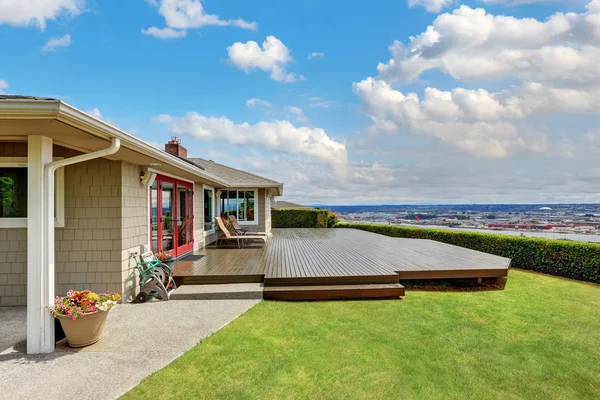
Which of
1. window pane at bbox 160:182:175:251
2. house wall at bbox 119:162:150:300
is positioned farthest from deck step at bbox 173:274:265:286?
window pane at bbox 160:182:175:251

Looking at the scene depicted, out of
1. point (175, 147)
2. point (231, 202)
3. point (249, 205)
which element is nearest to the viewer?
point (175, 147)

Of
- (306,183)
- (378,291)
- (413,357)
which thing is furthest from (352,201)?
(413,357)

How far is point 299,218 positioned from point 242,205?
6111 millimetres

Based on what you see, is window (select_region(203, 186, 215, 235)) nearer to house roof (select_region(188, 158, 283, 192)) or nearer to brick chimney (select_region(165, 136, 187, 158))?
house roof (select_region(188, 158, 283, 192))

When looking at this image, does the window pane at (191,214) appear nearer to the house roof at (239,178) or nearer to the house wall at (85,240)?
the house roof at (239,178)

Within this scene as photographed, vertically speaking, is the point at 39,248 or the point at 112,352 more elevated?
the point at 39,248

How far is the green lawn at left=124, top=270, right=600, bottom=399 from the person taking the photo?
267cm

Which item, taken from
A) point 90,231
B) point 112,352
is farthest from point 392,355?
point 90,231

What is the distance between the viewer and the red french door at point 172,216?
651 cm

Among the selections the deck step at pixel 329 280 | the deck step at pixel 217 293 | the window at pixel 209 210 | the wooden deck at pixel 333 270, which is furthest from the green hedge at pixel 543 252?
the window at pixel 209 210

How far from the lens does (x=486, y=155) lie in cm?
1421

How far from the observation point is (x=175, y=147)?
496 inches

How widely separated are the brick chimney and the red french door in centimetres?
436

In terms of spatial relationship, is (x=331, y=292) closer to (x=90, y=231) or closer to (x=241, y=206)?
(x=90, y=231)
